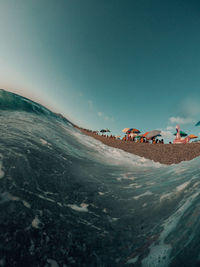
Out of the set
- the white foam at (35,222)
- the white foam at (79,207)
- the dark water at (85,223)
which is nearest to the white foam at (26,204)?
the dark water at (85,223)

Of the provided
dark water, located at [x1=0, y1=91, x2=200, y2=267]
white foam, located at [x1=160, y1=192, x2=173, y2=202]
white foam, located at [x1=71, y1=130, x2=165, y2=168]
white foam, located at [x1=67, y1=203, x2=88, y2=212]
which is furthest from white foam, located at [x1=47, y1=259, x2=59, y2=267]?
white foam, located at [x1=71, y1=130, x2=165, y2=168]

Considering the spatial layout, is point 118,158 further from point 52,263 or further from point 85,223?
point 52,263

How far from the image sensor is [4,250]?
1.20m

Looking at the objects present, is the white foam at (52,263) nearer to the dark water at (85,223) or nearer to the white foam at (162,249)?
the dark water at (85,223)

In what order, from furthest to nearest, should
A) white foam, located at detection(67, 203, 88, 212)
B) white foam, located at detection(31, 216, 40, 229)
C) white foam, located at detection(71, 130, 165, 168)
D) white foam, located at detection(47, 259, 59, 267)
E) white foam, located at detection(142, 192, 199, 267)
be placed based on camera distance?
white foam, located at detection(71, 130, 165, 168)
white foam, located at detection(67, 203, 88, 212)
white foam, located at detection(31, 216, 40, 229)
white foam, located at detection(47, 259, 59, 267)
white foam, located at detection(142, 192, 199, 267)

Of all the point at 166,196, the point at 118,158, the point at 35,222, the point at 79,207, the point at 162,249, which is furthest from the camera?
the point at 118,158

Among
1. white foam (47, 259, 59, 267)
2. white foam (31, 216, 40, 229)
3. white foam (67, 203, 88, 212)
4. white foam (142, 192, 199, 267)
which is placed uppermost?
white foam (142, 192, 199, 267)

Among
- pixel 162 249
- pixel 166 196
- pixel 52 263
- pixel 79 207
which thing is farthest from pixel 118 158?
pixel 52 263

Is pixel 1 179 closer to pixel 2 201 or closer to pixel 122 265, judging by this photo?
pixel 2 201

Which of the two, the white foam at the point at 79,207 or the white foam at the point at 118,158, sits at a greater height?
the white foam at the point at 118,158

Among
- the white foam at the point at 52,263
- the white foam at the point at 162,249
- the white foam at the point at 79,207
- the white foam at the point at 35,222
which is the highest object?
the white foam at the point at 162,249

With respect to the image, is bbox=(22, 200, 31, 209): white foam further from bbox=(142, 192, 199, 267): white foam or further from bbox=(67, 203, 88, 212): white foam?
bbox=(142, 192, 199, 267): white foam

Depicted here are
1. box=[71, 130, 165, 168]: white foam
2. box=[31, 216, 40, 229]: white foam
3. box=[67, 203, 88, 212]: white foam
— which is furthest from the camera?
box=[71, 130, 165, 168]: white foam

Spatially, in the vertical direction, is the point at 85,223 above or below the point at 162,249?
below
